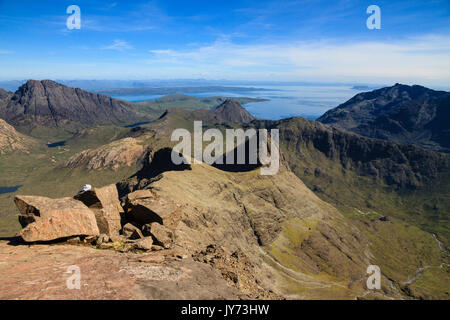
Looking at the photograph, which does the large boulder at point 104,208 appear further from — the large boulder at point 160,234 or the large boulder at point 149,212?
the large boulder at point 160,234

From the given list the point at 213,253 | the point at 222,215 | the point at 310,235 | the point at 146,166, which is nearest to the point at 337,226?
the point at 310,235

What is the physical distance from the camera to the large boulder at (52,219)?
26578 millimetres

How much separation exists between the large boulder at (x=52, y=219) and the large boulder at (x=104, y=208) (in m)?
1.82

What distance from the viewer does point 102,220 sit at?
32438mm

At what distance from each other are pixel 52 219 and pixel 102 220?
6.17 meters

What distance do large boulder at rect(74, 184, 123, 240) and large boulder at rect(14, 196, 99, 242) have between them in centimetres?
182

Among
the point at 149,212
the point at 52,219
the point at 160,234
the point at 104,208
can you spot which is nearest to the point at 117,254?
the point at 160,234

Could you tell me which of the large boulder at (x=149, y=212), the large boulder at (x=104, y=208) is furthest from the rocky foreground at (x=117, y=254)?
the large boulder at (x=104, y=208)

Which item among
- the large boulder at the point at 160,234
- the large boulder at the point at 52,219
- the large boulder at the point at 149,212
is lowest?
the large boulder at the point at 160,234

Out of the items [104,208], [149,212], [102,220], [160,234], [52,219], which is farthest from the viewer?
[149,212]

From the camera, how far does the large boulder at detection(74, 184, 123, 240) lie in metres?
32.4

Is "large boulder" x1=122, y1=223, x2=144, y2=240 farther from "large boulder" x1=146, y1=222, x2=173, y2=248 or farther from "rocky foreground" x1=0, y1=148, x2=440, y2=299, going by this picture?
"large boulder" x1=146, y1=222, x2=173, y2=248

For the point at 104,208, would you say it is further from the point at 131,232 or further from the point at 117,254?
the point at 117,254
